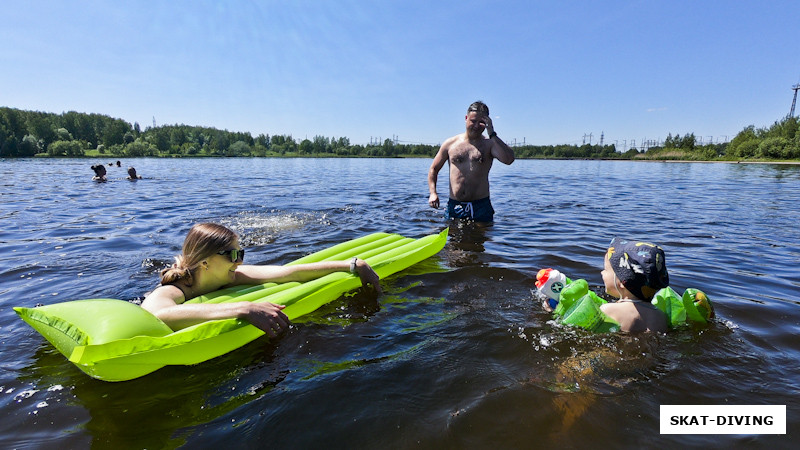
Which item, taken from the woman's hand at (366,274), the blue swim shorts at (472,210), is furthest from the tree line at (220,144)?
the woman's hand at (366,274)

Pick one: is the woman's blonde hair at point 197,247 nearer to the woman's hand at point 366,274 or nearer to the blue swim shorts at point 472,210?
the woman's hand at point 366,274

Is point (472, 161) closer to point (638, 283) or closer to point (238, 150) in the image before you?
point (638, 283)

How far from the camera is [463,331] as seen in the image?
3.25 m

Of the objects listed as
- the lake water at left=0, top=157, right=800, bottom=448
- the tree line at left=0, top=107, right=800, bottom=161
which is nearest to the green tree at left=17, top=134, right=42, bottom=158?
the tree line at left=0, top=107, right=800, bottom=161

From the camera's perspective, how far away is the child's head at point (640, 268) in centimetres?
294

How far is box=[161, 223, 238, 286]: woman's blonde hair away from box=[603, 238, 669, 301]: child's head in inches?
124

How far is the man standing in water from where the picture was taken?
6.60 m

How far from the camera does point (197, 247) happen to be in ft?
10.3

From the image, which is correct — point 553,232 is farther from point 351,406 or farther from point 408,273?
point 351,406

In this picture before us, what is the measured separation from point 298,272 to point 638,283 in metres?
2.97

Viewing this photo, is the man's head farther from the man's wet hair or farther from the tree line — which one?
the tree line

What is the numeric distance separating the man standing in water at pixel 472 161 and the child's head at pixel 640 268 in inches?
141

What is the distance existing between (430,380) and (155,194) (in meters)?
14.1

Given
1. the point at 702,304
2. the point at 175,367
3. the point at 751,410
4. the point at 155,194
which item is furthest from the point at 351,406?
the point at 155,194
